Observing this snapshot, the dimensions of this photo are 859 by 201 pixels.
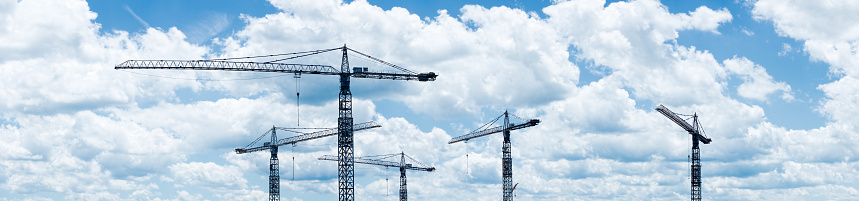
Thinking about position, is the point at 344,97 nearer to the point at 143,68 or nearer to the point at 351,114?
the point at 351,114

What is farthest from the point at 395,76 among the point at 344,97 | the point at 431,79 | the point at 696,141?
the point at 696,141

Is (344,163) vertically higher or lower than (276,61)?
lower

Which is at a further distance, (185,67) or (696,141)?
(696,141)

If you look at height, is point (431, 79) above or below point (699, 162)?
above

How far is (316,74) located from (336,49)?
28.0 feet

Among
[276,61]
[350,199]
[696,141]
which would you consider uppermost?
[276,61]

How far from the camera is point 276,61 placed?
17450 cm

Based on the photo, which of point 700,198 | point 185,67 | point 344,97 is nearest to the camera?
point 344,97

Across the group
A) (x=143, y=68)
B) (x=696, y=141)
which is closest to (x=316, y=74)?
(x=143, y=68)

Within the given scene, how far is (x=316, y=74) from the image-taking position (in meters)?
175

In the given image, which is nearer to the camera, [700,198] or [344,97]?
[344,97]

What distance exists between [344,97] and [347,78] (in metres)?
4.01

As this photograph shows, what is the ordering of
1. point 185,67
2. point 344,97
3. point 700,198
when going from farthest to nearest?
point 700,198
point 185,67
point 344,97

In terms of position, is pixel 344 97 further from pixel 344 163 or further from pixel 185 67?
pixel 185 67
